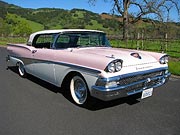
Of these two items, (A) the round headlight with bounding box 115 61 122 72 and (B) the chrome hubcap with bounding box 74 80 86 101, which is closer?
(A) the round headlight with bounding box 115 61 122 72

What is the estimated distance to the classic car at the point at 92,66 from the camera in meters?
3.91

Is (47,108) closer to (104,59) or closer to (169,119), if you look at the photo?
(104,59)

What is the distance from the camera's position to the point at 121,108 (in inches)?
176

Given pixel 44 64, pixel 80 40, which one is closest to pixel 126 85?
pixel 80 40

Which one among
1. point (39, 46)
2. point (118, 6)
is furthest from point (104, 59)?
point (118, 6)

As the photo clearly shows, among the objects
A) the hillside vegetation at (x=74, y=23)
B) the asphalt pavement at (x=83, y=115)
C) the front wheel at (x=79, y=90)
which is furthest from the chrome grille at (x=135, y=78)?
the hillside vegetation at (x=74, y=23)

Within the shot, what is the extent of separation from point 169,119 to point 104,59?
1470 millimetres

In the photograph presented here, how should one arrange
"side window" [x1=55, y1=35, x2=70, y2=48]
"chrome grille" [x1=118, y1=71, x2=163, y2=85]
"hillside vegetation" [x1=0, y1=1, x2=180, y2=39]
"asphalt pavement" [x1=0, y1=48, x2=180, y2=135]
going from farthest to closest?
"hillside vegetation" [x1=0, y1=1, x2=180, y2=39] < "side window" [x1=55, y1=35, x2=70, y2=48] < "chrome grille" [x1=118, y1=71, x2=163, y2=85] < "asphalt pavement" [x1=0, y1=48, x2=180, y2=135]

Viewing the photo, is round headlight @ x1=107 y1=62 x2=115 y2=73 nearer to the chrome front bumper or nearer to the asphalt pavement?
the chrome front bumper

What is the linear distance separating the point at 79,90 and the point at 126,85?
1.10 m

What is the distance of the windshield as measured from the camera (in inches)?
211

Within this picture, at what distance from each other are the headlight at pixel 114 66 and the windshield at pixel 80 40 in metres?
1.72

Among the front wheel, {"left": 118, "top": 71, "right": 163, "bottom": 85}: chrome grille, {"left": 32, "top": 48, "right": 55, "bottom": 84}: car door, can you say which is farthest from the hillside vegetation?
{"left": 118, "top": 71, "right": 163, "bottom": 85}: chrome grille

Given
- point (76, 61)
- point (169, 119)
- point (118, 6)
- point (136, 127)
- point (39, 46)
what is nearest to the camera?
point (136, 127)
